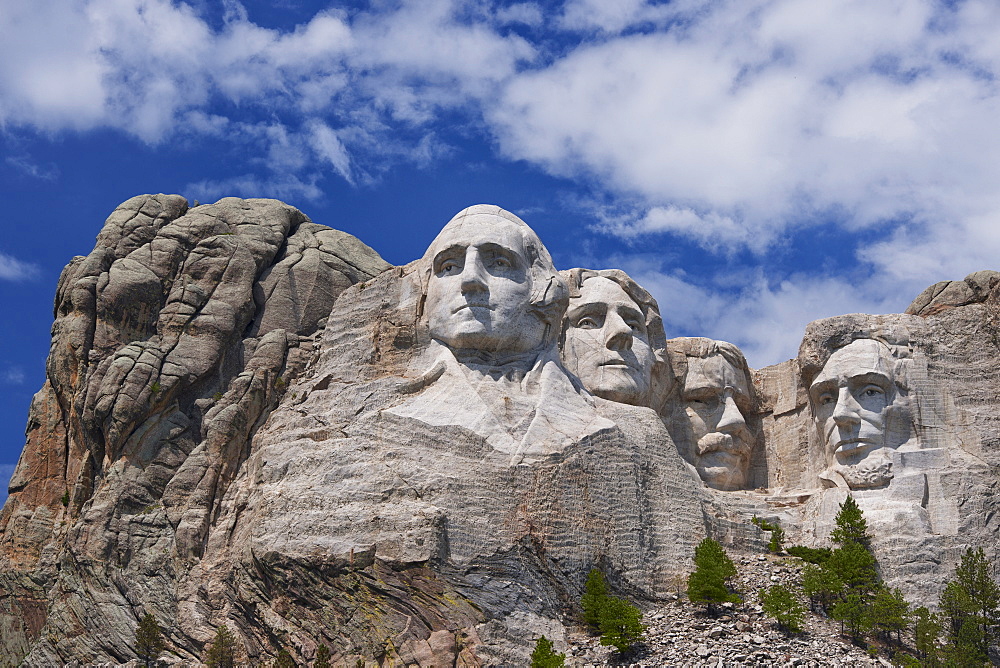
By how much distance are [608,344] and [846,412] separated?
4.14 metres

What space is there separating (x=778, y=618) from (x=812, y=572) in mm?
1517

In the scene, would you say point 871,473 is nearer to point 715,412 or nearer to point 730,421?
point 730,421

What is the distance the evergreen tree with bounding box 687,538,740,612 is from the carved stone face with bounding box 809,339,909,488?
4024 mm

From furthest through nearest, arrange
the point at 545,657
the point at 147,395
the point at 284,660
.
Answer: the point at 147,395 → the point at 284,660 → the point at 545,657

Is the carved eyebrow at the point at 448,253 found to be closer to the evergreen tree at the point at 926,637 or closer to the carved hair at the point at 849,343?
the carved hair at the point at 849,343

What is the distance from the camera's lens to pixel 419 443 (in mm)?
24234

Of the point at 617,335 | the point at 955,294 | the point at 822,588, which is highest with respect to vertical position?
the point at 955,294

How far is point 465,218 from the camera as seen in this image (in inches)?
1046

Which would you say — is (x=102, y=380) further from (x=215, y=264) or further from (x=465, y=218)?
(x=465, y=218)

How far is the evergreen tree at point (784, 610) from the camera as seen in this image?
23.3 metres

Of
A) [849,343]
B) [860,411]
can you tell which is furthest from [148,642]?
[849,343]

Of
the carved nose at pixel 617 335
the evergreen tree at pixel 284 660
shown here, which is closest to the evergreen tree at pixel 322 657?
the evergreen tree at pixel 284 660

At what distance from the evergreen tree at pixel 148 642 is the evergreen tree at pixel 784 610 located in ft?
29.8

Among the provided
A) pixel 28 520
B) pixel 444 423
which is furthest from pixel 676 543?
pixel 28 520
